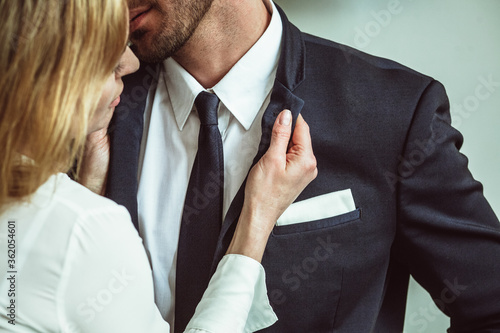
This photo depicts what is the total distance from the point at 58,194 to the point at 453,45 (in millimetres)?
828

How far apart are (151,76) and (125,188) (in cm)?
27

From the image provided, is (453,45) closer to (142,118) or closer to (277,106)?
(277,106)

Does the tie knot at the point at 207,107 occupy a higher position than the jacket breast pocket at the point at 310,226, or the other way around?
the tie knot at the point at 207,107

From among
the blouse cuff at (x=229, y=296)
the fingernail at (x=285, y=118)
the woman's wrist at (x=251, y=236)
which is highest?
the fingernail at (x=285, y=118)

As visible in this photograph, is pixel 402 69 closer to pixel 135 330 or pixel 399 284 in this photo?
pixel 399 284

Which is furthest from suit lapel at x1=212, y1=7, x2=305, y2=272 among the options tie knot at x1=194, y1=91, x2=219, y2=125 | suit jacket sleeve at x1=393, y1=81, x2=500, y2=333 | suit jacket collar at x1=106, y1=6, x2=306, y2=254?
suit jacket sleeve at x1=393, y1=81, x2=500, y2=333

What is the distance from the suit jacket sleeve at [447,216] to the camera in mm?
892

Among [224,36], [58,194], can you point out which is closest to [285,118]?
[224,36]

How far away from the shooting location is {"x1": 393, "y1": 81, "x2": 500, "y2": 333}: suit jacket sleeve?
892 millimetres

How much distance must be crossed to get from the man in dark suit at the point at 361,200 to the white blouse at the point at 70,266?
209 mm

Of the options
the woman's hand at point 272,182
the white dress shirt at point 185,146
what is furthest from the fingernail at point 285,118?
the white dress shirt at point 185,146

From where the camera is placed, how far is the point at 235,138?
3.18ft

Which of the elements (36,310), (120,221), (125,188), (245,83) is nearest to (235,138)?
(245,83)

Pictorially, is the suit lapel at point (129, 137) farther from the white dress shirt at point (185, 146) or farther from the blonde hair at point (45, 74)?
the blonde hair at point (45, 74)
